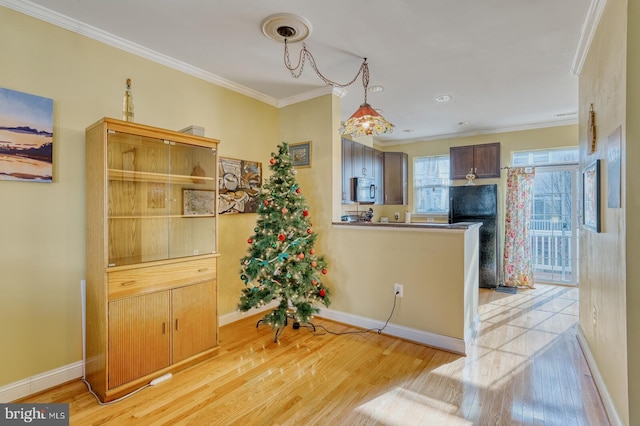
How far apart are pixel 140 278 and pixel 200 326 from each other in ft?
2.21

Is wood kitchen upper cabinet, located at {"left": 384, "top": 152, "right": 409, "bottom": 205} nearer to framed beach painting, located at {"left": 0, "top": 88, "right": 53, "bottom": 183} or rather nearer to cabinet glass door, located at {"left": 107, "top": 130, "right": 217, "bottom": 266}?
cabinet glass door, located at {"left": 107, "top": 130, "right": 217, "bottom": 266}

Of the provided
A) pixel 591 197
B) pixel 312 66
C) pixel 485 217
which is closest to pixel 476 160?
pixel 485 217

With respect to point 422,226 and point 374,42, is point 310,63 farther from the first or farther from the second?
point 422,226

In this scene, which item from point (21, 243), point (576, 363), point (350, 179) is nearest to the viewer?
point (21, 243)

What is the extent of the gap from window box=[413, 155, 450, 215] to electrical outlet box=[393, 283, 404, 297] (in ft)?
10.5

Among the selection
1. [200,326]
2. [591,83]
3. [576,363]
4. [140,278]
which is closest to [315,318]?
[200,326]

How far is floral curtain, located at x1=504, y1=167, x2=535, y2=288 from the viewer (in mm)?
5016

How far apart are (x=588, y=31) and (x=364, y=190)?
2.73 m

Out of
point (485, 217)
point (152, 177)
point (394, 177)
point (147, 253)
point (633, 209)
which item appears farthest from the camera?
point (394, 177)

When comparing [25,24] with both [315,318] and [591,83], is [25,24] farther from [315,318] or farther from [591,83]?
[591,83]

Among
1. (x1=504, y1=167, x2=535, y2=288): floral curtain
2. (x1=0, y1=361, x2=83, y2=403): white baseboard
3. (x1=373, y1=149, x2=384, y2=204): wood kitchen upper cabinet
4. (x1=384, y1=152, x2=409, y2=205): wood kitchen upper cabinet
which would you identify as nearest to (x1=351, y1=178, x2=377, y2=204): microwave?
(x1=373, y1=149, x2=384, y2=204): wood kitchen upper cabinet

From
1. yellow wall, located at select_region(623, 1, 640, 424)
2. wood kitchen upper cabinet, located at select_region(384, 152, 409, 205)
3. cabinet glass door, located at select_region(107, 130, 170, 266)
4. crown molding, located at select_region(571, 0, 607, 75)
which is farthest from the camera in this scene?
wood kitchen upper cabinet, located at select_region(384, 152, 409, 205)

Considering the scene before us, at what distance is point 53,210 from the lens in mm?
2260

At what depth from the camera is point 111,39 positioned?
2506 millimetres
